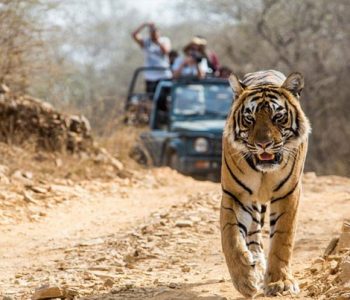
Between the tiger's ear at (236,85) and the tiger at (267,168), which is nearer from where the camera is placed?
the tiger at (267,168)

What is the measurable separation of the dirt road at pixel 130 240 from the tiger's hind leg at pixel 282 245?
20cm

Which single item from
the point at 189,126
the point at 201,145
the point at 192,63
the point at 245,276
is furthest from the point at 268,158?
the point at 192,63

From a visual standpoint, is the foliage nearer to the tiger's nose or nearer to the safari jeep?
the safari jeep

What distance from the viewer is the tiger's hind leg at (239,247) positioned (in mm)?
5330

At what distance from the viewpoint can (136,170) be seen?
12.9 m

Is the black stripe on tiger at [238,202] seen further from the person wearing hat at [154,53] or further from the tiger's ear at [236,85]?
the person wearing hat at [154,53]

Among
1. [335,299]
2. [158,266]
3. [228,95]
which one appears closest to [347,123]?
[228,95]

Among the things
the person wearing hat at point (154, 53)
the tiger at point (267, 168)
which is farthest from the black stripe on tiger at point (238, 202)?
Answer: the person wearing hat at point (154, 53)

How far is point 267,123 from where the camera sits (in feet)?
18.4

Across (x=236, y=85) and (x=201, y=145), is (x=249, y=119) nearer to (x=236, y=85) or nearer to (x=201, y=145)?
(x=236, y=85)

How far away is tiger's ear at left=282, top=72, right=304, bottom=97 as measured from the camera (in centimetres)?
586

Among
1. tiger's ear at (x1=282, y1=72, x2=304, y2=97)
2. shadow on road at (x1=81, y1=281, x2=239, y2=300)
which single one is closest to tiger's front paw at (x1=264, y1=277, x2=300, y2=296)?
shadow on road at (x1=81, y1=281, x2=239, y2=300)

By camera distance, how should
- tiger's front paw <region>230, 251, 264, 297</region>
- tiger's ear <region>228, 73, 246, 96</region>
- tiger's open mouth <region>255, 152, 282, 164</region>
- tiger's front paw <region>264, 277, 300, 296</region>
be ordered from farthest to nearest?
tiger's ear <region>228, 73, 246, 96</region>
tiger's open mouth <region>255, 152, 282, 164</region>
tiger's front paw <region>264, 277, 300, 296</region>
tiger's front paw <region>230, 251, 264, 297</region>

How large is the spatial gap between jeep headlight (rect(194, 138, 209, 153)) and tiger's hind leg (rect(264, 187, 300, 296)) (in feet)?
23.0
